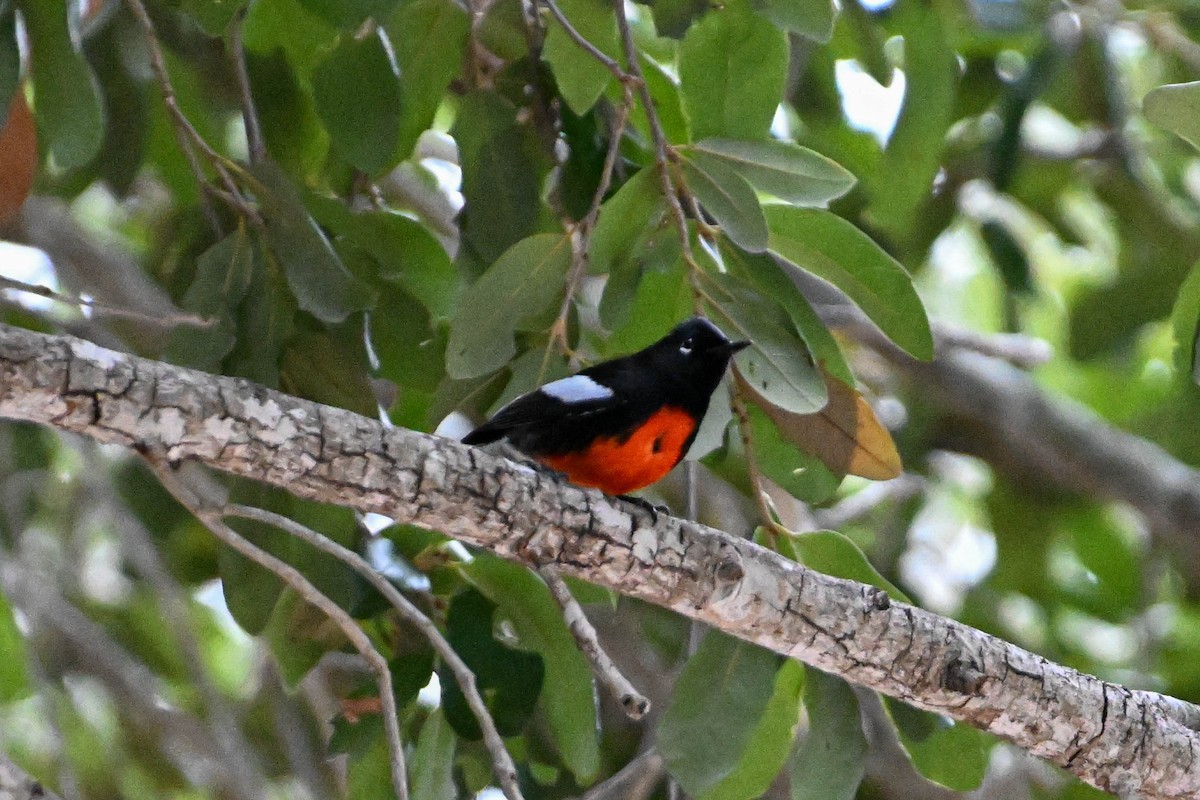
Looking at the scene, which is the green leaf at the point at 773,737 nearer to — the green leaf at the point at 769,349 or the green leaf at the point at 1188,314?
the green leaf at the point at 769,349

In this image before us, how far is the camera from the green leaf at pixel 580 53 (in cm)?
325

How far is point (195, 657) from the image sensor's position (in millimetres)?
4547

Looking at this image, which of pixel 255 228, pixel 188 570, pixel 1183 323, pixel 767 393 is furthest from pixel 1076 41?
pixel 188 570

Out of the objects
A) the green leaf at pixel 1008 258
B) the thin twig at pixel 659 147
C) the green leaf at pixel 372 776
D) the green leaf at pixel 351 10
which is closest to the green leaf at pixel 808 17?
the thin twig at pixel 659 147

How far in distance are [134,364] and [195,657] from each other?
2.52m

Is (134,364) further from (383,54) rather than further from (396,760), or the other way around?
(383,54)

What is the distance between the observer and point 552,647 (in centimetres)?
342

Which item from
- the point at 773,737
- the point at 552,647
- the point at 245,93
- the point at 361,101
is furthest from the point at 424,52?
the point at 773,737

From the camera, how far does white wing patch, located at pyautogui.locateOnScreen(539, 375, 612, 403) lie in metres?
3.30

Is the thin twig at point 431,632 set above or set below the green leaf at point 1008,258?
above

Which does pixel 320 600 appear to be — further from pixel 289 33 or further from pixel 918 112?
pixel 918 112

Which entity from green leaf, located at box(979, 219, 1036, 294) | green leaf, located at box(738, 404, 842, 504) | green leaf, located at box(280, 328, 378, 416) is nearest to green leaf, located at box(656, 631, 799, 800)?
green leaf, located at box(738, 404, 842, 504)

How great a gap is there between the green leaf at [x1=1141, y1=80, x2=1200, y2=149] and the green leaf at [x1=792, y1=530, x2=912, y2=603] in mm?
1136

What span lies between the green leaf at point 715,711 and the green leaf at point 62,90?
1818 mm
